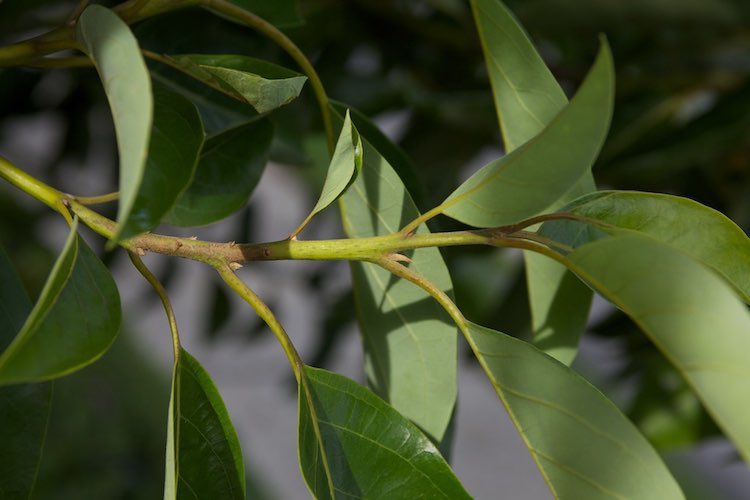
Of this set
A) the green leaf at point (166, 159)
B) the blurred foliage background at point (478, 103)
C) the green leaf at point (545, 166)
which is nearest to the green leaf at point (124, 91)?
the green leaf at point (166, 159)

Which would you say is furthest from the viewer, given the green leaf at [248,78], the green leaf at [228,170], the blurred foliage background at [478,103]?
the blurred foliage background at [478,103]

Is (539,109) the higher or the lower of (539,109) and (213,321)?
the higher

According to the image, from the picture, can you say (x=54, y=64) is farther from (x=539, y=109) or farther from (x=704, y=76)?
(x=704, y=76)

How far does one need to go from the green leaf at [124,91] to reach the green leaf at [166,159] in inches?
1.1

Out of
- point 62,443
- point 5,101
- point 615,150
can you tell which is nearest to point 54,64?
point 5,101

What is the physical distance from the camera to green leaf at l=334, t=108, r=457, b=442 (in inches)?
17.5

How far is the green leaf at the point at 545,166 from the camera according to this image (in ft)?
0.92

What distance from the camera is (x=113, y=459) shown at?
2.71 m

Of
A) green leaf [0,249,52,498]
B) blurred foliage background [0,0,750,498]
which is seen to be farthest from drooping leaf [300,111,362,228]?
blurred foliage background [0,0,750,498]

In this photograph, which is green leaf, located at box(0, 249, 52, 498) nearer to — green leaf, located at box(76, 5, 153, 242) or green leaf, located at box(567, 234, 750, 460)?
green leaf, located at box(76, 5, 153, 242)

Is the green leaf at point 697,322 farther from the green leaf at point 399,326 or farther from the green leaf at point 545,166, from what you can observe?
the green leaf at point 399,326

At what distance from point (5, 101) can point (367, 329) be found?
0.47m

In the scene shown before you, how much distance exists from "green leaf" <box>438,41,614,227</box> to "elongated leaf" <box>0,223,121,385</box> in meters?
0.14

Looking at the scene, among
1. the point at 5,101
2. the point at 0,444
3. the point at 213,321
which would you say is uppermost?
the point at 5,101
